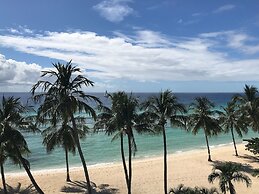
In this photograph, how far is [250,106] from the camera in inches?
1147

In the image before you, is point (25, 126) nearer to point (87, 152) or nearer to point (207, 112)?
point (207, 112)

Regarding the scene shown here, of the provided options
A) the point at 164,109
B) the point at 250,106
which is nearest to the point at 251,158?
the point at 250,106

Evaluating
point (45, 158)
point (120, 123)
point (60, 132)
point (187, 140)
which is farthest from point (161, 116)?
point (187, 140)

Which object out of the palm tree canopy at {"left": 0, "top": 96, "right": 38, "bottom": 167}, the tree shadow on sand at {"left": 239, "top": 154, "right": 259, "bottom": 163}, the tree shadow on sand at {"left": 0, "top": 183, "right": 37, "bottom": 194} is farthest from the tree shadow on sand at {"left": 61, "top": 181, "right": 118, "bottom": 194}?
the tree shadow on sand at {"left": 239, "top": 154, "right": 259, "bottom": 163}

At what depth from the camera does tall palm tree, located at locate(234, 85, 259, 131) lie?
94.5 feet

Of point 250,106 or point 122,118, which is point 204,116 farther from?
point 122,118

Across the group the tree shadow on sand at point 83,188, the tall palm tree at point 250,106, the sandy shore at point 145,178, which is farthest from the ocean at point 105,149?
the tall palm tree at point 250,106

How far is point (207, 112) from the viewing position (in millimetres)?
34625

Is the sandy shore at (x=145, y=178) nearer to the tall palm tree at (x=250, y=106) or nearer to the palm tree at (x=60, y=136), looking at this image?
the palm tree at (x=60, y=136)

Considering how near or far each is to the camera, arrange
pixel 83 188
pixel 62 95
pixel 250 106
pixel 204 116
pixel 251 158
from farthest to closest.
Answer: pixel 251 158 → pixel 204 116 → pixel 250 106 → pixel 83 188 → pixel 62 95

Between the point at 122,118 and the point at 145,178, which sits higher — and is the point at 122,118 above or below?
above

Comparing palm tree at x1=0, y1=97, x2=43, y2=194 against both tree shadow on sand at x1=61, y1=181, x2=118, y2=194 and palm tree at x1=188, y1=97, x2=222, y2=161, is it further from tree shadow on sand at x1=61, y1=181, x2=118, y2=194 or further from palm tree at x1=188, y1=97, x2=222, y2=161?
palm tree at x1=188, y1=97, x2=222, y2=161

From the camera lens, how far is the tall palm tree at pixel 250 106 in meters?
28.8

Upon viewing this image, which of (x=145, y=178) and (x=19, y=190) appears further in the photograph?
(x=145, y=178)
